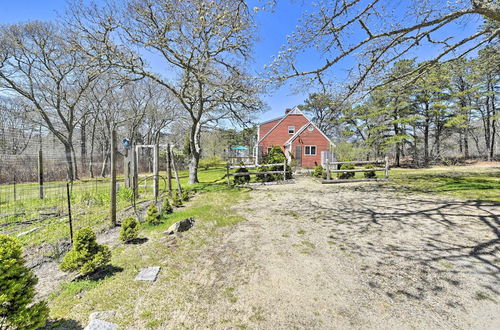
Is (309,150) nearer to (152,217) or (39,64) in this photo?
(152,217)

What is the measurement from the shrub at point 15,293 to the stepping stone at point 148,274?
1.22 meters

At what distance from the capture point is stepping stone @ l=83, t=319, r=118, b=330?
2028 millimetres

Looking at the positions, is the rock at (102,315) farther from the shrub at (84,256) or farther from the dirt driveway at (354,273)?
the shrub at (84,256)

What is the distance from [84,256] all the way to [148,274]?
0.90 meters

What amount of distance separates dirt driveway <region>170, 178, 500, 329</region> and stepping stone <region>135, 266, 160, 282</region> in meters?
0.55

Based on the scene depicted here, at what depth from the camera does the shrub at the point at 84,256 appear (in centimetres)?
290

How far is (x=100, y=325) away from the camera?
207 centimetres

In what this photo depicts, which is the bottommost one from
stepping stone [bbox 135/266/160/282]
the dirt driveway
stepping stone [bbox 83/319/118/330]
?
the dirt driveway

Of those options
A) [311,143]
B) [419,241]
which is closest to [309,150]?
[311,143]

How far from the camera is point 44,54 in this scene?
555 inches

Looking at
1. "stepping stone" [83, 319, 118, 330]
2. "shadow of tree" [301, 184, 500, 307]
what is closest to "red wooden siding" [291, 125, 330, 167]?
"shadow of tree" [301, 184, 500, 307]

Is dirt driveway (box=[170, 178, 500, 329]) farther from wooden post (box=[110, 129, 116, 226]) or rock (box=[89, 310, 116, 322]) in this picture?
wooden post (box=[110, 129, 116, 226])

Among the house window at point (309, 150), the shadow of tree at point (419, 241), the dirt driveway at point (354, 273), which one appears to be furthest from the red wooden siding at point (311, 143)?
the dirt driveway at point (354, 273)

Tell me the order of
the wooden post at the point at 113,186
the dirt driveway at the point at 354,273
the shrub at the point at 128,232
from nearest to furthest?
the dirt driveway at the point at 354,273 → the shrub at the point at 128,232 → the wooden post at the point at 113,186
